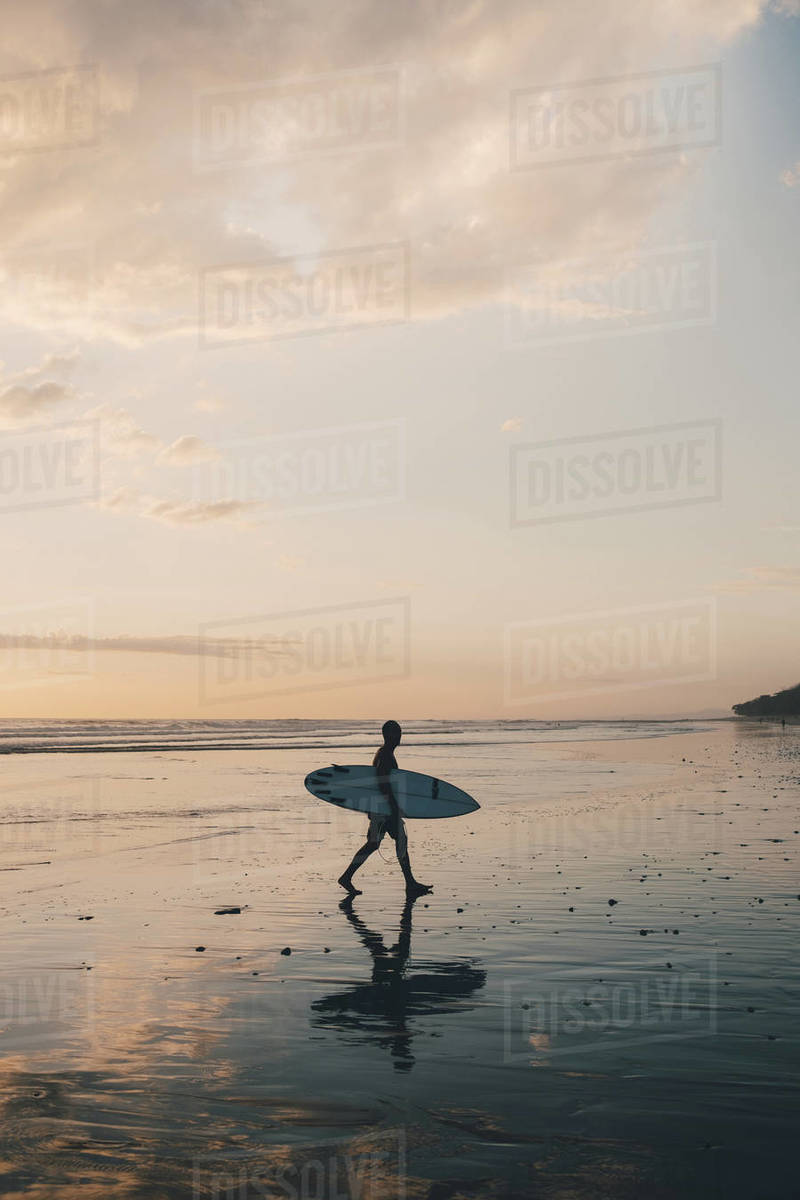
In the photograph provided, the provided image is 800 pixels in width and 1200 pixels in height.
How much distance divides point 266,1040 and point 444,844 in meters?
12.3

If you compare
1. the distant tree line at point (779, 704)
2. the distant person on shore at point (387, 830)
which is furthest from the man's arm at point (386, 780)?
the distant tree line at point (779, 704)

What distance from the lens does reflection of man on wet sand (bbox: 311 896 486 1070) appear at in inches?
328

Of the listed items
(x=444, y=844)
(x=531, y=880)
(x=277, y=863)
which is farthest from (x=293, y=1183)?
(x=444, y=844)

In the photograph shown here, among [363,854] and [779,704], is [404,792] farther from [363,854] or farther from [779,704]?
[779,704]

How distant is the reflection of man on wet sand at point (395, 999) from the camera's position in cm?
833

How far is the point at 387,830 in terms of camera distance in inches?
609

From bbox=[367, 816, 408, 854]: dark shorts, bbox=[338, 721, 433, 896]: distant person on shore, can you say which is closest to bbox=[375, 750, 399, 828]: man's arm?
bbox=[338, 721, 433, 896]: distant person on shore

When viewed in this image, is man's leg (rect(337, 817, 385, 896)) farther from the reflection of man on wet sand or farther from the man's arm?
the reflection of man on wet sand

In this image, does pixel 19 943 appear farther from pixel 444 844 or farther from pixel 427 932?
pixel 444 844

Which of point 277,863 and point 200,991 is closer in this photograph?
point 200,991

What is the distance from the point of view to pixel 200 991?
32.0 feet

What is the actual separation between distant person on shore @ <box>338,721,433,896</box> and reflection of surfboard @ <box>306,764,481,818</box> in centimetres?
156

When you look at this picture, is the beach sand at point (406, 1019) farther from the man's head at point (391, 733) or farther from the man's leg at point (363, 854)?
the man's head at point (391, 733)

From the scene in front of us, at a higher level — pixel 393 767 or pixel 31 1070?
pixel 393 767
